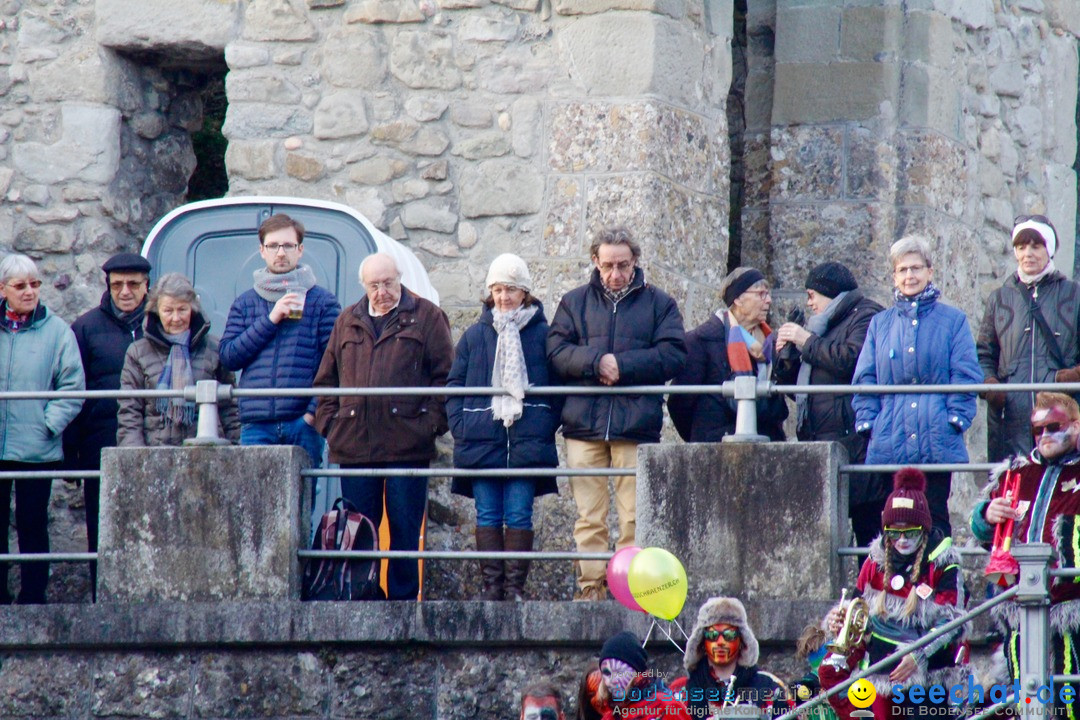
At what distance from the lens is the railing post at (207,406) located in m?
Answer: 8.58

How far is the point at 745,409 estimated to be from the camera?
8.26 metres

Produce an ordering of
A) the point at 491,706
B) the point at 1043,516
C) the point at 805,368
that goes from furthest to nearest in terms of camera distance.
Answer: the point at 805,368, the point at 491,706, the point at 1043,516

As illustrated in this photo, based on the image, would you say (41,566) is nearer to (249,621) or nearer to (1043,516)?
(249,621)

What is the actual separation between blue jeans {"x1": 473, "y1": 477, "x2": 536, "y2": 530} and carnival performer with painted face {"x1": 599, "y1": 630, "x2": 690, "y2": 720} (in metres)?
1.22

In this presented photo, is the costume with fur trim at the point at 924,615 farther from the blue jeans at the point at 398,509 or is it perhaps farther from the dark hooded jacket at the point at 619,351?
the blue jeans at the point at 398,509

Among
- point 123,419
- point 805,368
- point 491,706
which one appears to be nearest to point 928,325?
point 805,368

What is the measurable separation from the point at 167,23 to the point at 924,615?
5.62 metres

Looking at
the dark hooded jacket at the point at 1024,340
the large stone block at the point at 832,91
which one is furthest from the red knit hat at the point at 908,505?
the large stone block at the point at 832,91

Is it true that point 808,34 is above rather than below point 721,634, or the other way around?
above

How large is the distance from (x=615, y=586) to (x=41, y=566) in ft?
9.59

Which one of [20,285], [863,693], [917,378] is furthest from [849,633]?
[20,285]

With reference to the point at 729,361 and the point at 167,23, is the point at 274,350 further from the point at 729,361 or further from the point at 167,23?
the point at 167,23

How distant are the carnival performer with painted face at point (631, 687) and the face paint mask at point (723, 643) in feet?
0.68

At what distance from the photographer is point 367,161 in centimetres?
1070
